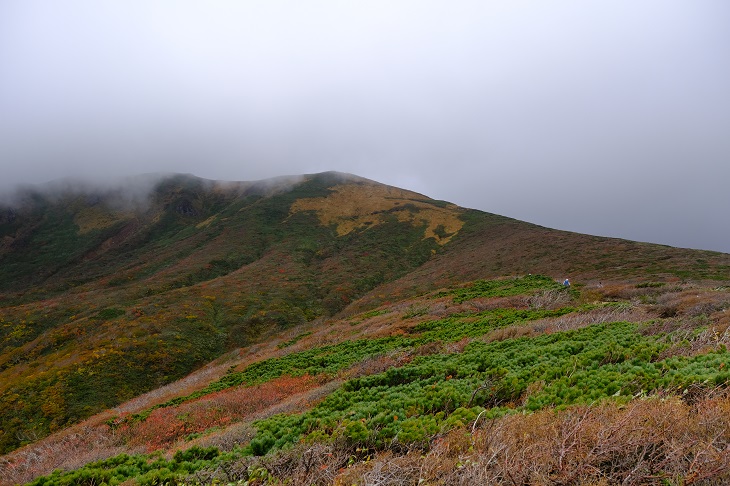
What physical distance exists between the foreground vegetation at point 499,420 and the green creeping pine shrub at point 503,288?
13.0 metres

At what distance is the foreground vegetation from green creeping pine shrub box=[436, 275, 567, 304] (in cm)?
1296

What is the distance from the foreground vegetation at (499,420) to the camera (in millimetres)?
4945

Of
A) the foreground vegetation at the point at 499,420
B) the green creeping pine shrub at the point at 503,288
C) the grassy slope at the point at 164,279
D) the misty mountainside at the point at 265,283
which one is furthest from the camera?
the grassy slope at the point at 164,279

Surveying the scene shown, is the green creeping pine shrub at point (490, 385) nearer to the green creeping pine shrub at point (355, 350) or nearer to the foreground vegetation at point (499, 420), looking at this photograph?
the foreground vegetation at point (499, 420)

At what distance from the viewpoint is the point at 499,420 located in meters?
6.79

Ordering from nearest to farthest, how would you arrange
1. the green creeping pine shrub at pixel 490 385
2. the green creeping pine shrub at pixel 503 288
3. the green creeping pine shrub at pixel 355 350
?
the green creeping pine shrub at pixel 490 385
the green creeping pine shrub at pixel 355 350
the green creeping pine shrub at pixel 503 288

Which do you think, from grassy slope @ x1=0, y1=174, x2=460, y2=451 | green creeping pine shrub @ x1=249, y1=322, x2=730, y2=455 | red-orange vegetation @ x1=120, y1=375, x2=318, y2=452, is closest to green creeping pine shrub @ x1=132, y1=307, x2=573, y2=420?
red-orange vegetation @ x1=120, y1=375, x2=318, y2=452

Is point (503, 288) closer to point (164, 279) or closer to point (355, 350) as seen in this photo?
point (355, 350)

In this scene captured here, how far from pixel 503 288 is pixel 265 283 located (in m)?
42.1

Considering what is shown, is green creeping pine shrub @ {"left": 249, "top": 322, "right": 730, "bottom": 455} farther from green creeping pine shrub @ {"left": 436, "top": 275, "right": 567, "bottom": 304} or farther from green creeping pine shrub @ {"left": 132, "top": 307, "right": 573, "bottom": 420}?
green creeping pine shrub @ {"left": 436, "top": 275, "right": 567, "bottom": 304}

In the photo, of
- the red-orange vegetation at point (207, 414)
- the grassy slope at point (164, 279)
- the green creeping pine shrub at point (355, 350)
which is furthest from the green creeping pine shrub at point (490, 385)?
the grassy slope at point (164, 279)

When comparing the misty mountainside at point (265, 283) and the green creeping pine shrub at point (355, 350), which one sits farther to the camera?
the misty mountainside at point (265, 283)

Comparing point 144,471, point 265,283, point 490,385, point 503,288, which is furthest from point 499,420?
point 265,283

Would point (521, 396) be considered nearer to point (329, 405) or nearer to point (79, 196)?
point (329, 405)
